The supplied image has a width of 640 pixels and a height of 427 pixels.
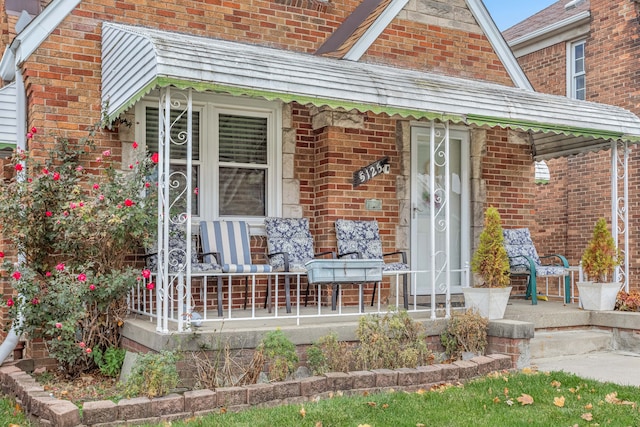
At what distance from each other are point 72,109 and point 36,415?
3598 mm

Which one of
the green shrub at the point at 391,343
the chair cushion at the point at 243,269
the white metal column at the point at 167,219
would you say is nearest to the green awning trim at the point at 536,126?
the green shrub at the point at 391,343

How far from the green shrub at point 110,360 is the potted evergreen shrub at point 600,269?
5.28 metres

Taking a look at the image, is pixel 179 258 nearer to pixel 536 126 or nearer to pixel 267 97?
pixel 267 97

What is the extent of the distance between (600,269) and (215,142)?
4734 millimetres

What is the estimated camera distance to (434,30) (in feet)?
31.7

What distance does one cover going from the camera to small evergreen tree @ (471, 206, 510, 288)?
697 centimetres

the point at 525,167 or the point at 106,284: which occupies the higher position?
the point at 525,167

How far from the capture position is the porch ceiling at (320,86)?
6062 millimetres

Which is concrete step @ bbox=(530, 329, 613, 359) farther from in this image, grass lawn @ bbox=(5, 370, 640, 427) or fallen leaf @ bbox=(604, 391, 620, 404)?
fallen leaf @ bbox=(604, 391, 620, 404)

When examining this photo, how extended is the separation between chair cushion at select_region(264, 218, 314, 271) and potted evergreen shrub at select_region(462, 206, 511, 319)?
210cm

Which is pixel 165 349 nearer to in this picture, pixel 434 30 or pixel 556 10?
pixel 434 30

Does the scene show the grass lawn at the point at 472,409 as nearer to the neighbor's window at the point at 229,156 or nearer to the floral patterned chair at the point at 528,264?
the floral patterned chair at the point at 528,264

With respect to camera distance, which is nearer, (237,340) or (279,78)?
(237,340)

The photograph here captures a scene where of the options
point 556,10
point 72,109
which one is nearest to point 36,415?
point 72,109
